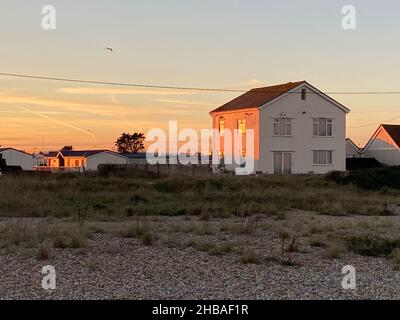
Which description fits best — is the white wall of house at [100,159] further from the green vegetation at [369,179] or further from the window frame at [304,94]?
the green vegetation at [369,179]

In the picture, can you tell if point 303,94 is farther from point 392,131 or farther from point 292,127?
point 392,131

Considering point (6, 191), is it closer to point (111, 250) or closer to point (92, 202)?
point (92, 202)

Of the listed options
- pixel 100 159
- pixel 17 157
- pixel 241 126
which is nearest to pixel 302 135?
pixel 241 126

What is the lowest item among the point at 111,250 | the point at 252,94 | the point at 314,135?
the point at 111,250

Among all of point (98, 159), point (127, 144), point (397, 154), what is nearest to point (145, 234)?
point (397, 154)

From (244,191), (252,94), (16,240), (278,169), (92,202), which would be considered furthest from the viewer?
(252,94)

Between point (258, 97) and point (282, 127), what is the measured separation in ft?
12.1

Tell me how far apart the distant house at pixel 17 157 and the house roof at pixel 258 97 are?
46.2 metres

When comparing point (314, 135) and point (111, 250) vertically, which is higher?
point (314, 135)

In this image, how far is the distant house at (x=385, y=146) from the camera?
2400 inches

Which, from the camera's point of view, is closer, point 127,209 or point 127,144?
point 127,209

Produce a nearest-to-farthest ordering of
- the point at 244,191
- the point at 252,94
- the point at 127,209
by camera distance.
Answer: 1. the point at 127,209
2. the point at 244,191
3. the point at 252,94

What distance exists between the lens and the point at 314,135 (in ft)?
161

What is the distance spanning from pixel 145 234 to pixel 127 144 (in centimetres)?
10087
